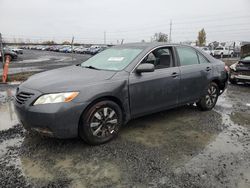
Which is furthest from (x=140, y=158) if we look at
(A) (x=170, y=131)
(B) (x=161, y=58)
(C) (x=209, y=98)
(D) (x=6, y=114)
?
(D) (x=6, y=114)

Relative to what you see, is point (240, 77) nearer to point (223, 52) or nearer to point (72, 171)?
point (72, 171)

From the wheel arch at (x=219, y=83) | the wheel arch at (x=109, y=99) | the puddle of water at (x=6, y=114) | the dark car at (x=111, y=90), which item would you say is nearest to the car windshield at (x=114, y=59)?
the dark car at (x=111, y=90)

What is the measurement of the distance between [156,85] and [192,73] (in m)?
1.11

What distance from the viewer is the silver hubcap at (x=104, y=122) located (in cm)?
356

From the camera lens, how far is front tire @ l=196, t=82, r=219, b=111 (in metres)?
5.45

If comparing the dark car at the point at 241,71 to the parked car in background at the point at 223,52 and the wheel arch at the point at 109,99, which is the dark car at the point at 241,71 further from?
the parked car in background at the point at 223,52

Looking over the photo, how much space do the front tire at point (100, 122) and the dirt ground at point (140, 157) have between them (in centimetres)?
15

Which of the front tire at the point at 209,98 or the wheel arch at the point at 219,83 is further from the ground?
the wheel arch at the point at 219,83

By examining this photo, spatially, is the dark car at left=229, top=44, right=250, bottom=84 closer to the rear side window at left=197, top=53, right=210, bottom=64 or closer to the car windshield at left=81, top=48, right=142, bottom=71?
the rear side window at left=197, top=53, right=210, bottom=64

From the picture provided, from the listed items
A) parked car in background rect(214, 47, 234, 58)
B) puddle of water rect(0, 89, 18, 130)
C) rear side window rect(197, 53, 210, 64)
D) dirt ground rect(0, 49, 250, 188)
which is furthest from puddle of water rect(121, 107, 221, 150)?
parked car in background rect(214, 47, 234, 58)

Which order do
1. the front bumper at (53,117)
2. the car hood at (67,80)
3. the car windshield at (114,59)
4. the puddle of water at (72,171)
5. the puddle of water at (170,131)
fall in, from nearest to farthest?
the puddle of water at (72,171), the front bumper at (53,117), the car hood at (67,80), the puddle of water at (170,131), the car windshield at (114,59)

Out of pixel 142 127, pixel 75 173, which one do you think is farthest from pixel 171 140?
pixel 75 173

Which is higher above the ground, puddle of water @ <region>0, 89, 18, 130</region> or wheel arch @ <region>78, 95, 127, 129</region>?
wheel arch @ <region>78, 95, 127, 129</region>

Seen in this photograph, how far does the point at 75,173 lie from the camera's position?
297cm
